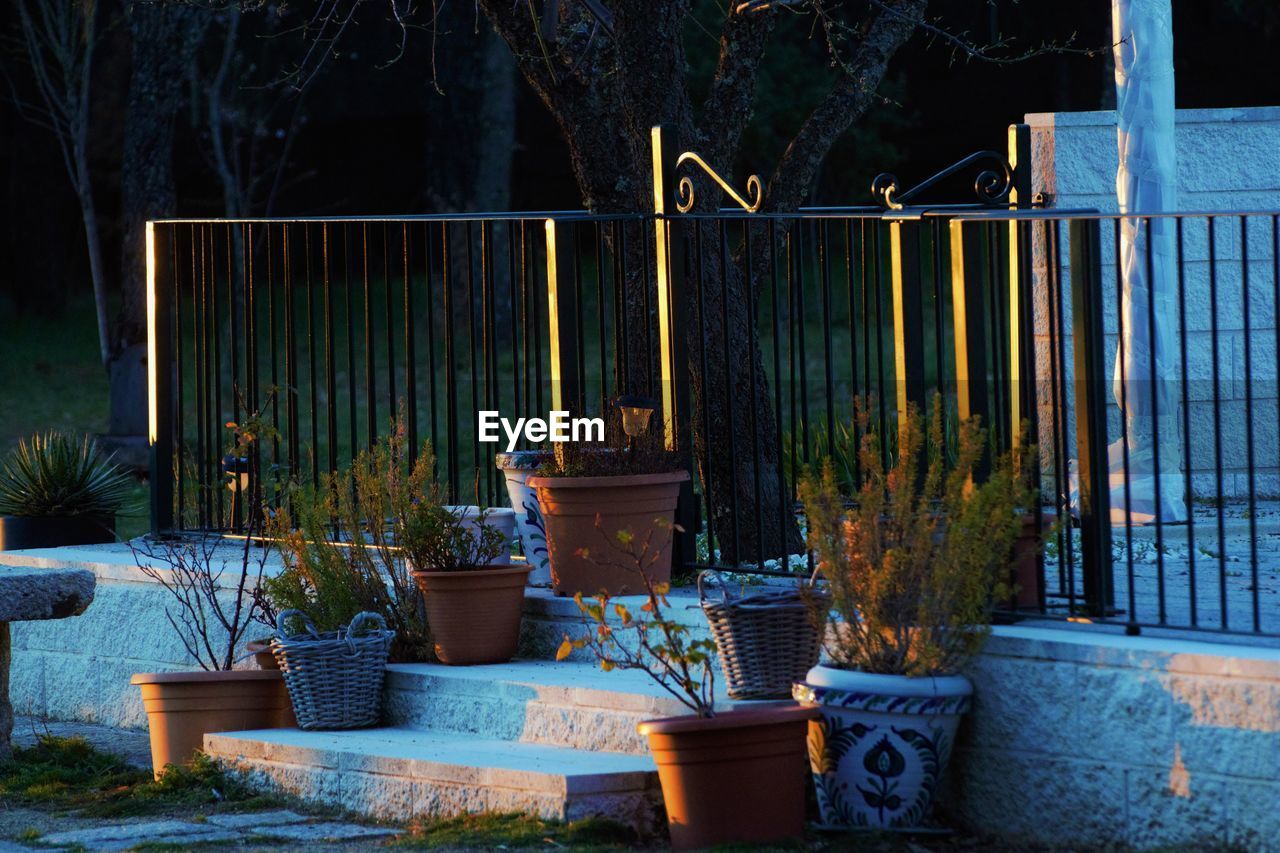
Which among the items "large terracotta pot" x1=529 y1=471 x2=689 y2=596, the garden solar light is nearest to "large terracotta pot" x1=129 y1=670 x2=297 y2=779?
"large terracotta pot" x1=529 y1=471 x2=689 y2=596

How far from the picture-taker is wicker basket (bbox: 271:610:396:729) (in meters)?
6.36

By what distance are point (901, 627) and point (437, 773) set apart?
146cm

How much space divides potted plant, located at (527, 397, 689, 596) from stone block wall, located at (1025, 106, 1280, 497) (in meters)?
3.23

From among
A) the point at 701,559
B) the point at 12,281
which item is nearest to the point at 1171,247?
the point at 701,559

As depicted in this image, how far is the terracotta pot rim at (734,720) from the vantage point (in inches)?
199

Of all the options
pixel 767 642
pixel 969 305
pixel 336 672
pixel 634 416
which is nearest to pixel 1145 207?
pixel 969 305

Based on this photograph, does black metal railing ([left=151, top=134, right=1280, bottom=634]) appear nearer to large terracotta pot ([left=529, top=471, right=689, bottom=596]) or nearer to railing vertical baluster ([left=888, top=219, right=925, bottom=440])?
railing vertical baluster ([left=888, top=219, right=925, bottom=440])

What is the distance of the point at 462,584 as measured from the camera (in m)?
6.45

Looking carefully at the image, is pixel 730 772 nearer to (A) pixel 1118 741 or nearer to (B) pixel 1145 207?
(A) pixel 1118 741

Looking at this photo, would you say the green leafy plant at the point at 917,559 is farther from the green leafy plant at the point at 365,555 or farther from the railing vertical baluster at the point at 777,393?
the green leafy plant at the point at 365,555

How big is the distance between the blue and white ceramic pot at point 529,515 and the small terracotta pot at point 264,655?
0.94m

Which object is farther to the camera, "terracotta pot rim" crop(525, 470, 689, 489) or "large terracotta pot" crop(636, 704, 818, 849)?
"terracotta pot rim" crop(525, 470, 689, 489)

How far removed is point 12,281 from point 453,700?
2645 centimetres

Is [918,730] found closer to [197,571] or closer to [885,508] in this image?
[885,508]
